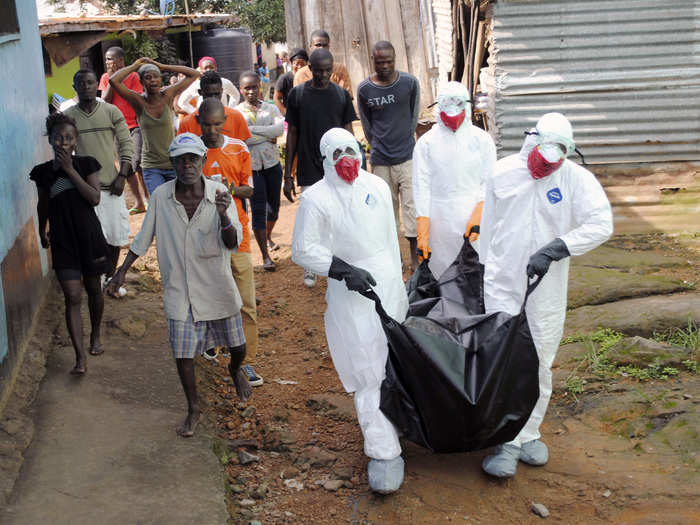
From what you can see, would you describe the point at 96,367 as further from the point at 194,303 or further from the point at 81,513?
the point at 81,513

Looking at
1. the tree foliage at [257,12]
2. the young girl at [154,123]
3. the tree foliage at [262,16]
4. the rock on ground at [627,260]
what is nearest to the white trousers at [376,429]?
the young girl at [154,123]

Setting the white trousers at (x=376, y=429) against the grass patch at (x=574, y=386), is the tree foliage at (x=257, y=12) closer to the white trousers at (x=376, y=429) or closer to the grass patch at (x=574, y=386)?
the grass patch at (x=574, y=386)

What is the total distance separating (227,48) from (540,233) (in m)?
13.5

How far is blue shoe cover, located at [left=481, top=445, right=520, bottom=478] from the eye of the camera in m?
4.31

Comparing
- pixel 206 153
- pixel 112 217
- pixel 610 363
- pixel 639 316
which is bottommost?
pixel 610 363

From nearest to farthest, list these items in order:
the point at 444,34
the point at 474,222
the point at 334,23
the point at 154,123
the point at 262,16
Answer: the point at 474,222 → the point at 154,123 → the point at 444,34 → the point at 334,23 → the point at 262,16

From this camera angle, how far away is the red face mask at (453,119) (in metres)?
5.98

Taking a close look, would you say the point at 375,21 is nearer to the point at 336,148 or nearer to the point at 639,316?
the point at 639,316

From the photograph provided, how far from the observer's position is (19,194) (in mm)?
5711

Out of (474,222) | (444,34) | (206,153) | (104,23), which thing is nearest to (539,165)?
(474,222)

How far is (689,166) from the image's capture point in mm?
8555

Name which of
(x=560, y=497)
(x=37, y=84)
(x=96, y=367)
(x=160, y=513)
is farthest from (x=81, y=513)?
(x=37, y=84)

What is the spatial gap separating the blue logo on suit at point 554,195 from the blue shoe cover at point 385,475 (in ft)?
5.15

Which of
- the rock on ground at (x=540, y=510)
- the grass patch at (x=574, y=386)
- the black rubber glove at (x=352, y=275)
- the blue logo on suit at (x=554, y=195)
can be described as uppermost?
the blue logo on suit at (x=554, y=195)
